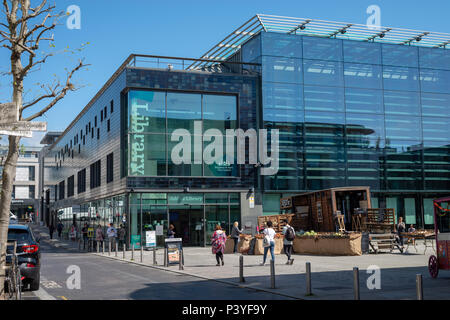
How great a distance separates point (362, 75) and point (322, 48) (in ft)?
12.2


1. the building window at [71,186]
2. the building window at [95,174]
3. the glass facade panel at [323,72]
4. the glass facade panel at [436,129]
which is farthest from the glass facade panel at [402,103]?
the building window at [71,186]

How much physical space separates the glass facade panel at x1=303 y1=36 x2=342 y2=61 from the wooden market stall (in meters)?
11.9

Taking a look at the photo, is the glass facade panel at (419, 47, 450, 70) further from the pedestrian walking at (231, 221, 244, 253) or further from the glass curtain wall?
the pedestrian walking at (231, 221, 244, 253)

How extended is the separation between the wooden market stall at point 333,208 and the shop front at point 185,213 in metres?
6.48

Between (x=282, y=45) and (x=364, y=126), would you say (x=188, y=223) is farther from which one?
(x=364, y=126)

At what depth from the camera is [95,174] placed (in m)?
48.2

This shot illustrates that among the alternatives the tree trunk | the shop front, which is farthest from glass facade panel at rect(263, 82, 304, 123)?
the tree trunk

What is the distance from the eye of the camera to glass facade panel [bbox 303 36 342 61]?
3859 centimetres

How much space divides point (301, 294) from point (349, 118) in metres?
28.2

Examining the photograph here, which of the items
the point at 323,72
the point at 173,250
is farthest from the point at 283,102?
the point at 173,250

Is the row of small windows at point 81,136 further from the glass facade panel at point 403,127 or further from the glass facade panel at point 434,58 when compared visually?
the glass facade panel at point 434,58

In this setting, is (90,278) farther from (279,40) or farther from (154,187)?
(279,40)
